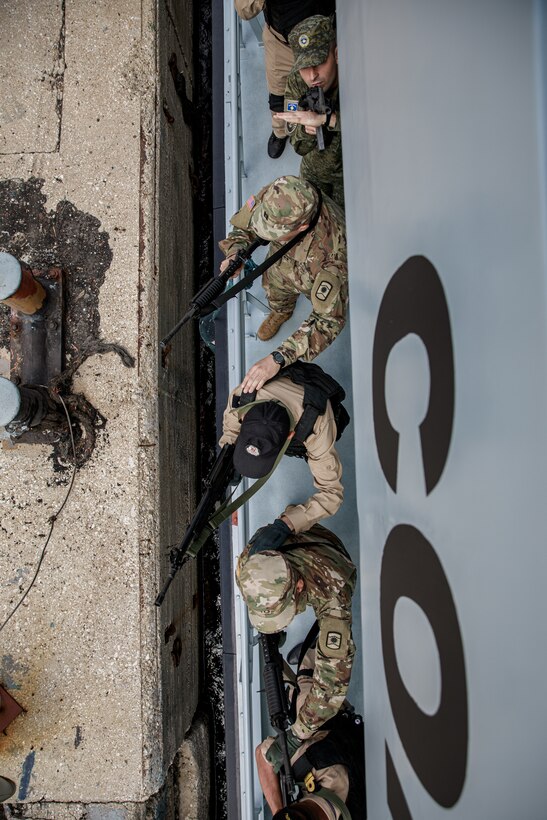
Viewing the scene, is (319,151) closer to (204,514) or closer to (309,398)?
(309,398)

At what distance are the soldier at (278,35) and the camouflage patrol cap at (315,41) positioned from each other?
215 millimetres

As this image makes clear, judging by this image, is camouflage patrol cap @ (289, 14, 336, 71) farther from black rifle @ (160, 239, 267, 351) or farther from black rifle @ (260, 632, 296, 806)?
black rifle @ (260, 632, 296, 806)

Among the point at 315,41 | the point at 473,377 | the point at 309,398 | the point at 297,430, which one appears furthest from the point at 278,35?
the point at 473,377

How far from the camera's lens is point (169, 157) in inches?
119

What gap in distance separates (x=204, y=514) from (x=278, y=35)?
2125 mm

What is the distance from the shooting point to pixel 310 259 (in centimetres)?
218

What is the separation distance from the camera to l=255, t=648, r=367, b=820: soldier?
179 cm

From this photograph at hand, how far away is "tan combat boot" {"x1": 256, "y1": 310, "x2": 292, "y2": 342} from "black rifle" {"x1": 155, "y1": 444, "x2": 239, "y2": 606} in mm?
712

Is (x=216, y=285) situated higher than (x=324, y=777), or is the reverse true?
(x=216, y=285)

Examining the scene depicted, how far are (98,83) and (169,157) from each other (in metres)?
0.48

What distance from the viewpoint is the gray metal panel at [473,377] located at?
0.63m

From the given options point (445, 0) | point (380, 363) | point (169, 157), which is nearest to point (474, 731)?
point (380, 363)

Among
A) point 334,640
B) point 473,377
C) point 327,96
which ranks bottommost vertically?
point 334,640

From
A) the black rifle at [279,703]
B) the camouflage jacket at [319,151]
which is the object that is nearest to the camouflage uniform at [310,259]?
the camouflage jacket at [319,151]
